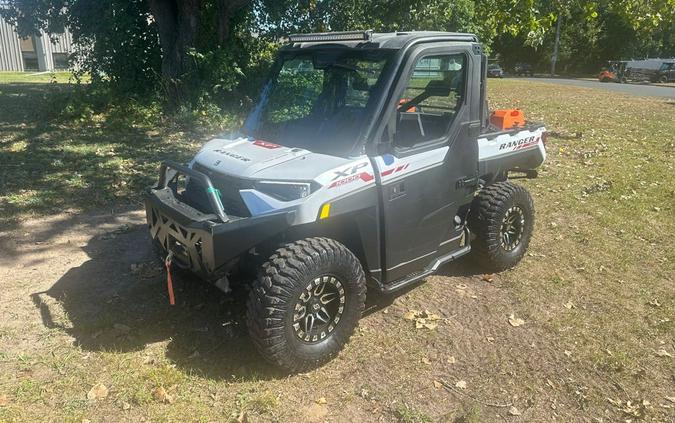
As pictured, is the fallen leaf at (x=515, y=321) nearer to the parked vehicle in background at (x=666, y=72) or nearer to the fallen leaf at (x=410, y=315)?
the fallen leaf at (x=410, y=315)

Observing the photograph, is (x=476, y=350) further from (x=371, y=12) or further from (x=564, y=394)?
(x=371, y=12)

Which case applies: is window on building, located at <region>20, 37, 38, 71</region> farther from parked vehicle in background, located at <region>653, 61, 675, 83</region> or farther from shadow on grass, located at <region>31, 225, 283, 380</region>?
parked vehicle in background, located at <region>653, 61, 675, 83</region>

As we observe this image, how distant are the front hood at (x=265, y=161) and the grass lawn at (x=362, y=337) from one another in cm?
124

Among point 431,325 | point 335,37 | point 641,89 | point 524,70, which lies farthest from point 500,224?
point 524,70

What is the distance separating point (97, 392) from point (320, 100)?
8.49 ft

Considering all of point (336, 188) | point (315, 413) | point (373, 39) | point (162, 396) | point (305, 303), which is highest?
point (373, 39)

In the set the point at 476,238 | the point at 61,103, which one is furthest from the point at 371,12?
the point at 476,238

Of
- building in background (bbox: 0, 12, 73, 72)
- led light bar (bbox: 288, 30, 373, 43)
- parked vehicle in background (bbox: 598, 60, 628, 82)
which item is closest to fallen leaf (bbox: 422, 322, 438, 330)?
led light bar (bbox: 288, 30, 373, 43)

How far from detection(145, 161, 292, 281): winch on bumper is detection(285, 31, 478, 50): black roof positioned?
1.50 metres

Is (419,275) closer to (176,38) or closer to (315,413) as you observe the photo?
(315,413)

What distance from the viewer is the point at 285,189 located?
3.66m

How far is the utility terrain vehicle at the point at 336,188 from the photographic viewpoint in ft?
11.5

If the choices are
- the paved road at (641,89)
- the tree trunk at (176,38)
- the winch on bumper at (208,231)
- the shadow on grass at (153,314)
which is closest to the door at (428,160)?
the shadow on grass at (153,314)

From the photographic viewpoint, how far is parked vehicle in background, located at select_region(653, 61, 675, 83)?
39344 millimetres
